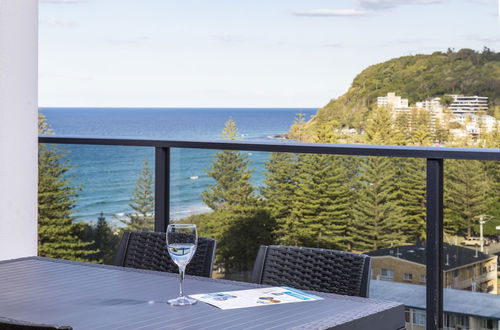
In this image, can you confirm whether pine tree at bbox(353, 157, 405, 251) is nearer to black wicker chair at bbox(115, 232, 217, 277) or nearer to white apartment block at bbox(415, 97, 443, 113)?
black wicker chair at bbox(115, 232, 217, 277)

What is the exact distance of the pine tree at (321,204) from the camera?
4.52m

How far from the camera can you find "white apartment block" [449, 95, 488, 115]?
89.6ft

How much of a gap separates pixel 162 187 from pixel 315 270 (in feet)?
6.75

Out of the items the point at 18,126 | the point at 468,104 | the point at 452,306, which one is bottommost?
the point at 452,306

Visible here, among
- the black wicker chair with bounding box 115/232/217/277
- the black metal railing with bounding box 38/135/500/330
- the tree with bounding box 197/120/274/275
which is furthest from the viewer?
the tree with bounding box 197/120/274/275

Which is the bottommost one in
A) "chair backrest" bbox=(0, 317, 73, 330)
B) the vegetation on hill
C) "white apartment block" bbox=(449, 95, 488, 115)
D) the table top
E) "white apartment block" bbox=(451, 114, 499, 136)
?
the table top

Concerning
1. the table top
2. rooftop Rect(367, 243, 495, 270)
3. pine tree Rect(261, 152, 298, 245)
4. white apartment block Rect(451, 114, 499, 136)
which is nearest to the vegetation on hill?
white apartment block Rect(451, 114, 499, 136)

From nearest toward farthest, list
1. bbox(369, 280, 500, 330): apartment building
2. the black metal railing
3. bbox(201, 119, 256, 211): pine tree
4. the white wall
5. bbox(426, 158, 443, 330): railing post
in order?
the black metal railing → bbox(426, 158, 443, 330): railing post → bbox(369, 280, 500, 330): apartment building → the white wall → bbox(201, 119, 256, 211): pine tree

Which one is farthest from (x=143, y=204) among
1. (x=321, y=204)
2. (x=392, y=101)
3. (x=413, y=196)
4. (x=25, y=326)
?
(x=392, y=101)

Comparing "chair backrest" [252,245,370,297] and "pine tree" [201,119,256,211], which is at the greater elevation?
"pine tree" [201,119,256,211]

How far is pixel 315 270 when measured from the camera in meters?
2.24

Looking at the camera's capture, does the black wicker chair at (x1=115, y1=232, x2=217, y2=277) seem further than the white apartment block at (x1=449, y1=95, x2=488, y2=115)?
No

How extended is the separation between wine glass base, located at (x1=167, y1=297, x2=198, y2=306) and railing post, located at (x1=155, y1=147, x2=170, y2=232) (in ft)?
7.71

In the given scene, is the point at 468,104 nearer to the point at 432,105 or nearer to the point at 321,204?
the point at 432,105
